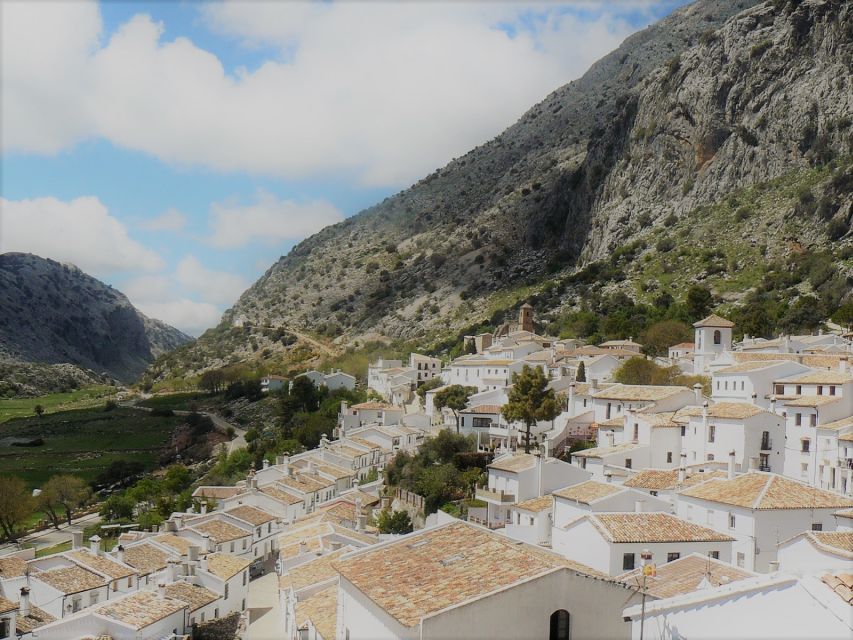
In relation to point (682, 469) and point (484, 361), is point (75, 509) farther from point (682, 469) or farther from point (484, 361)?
point (682, 469)

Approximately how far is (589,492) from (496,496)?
6.12 metres

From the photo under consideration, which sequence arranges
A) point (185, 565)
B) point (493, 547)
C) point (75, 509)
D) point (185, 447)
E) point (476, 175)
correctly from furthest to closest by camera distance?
1. point (476, 175)
2. point (185, 447)
3. point (75, 509)
4. point (185, 565)
5. point (493, 547)

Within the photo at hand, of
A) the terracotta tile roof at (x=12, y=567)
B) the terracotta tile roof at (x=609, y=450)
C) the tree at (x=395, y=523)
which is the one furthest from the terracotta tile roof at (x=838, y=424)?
the terracotta tile roof at (x=12, y=567)

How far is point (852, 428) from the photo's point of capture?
29875 millimetres

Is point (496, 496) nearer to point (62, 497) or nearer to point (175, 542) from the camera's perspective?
point (175, 542)

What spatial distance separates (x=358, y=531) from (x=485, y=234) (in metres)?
94.1

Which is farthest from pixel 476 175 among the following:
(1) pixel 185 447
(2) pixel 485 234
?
(1) pixel 185 447

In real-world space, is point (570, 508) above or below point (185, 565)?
above

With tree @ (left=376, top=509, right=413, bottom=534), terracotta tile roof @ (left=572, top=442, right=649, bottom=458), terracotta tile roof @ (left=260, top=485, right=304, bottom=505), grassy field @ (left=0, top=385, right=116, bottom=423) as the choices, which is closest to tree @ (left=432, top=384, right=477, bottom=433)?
terracotta tile roof @ (left=260, top=485, right=304, bottom=505)

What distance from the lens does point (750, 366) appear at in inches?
1471

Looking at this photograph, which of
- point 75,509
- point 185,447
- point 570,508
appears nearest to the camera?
point 570,508

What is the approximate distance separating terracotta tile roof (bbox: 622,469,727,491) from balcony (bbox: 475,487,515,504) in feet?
15.3

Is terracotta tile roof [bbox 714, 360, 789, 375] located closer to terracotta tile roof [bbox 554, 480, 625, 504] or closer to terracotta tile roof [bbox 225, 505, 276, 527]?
terracotta tile roof [bbox 554, 480, 625, 504]

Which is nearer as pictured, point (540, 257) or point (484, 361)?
point (484, 361)
